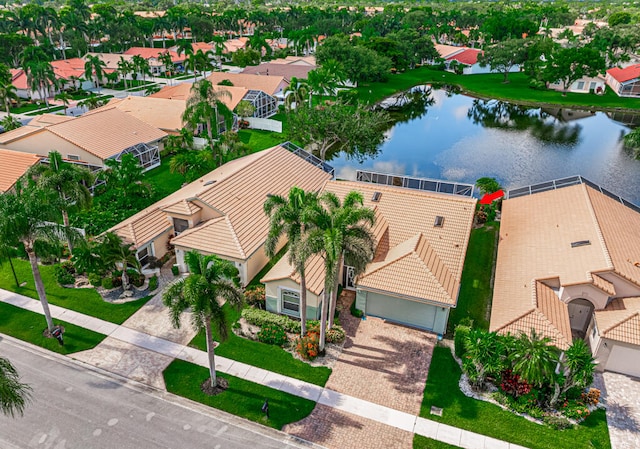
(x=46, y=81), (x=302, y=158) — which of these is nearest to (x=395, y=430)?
(x=302, y=158)

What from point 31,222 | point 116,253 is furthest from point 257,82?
point 31,222

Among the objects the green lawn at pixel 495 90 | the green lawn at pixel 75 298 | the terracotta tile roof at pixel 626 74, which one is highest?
the terracotta tile roof at pixel 626 74

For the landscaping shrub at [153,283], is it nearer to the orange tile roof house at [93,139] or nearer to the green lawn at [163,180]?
the green lawn at [163,180]

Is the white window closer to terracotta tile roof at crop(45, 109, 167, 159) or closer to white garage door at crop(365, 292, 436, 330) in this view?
white garage door at crop(365, 292, 436, 330)

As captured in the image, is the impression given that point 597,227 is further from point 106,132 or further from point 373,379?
point 106,132

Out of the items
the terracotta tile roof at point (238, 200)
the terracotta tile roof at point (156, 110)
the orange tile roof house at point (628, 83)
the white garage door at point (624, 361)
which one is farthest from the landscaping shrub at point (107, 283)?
the orange tile roof house at point (628, 83)

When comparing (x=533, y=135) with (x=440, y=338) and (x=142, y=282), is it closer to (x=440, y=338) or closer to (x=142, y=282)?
(x=440, y=338)

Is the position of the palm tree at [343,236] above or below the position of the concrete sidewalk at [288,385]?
above
